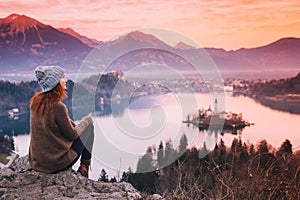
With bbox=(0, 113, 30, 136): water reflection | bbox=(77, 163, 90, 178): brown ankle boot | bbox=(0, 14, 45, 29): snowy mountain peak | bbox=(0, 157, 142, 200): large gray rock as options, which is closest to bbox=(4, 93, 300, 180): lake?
bbox=(0, 113, 30, 136): water reflection

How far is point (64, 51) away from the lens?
8930 mm

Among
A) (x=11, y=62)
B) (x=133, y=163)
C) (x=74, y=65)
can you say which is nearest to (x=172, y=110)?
(x=133, y=163)

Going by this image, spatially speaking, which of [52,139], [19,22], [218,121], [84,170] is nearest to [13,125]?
[19,22]

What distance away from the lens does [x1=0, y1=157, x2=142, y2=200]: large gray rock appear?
5.58ft

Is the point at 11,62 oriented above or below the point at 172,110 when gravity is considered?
above

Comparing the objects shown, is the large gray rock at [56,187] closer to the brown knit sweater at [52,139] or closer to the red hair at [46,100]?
the brown knit sweater at [52,139]

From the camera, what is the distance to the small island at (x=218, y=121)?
474 cm

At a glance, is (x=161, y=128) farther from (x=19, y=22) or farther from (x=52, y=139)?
(x=19, y=22)

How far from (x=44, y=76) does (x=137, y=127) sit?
205 centimetres

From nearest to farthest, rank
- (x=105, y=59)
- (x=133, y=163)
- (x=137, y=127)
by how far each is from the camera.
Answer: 1. (x=105, y=59)
2. (x=137, y=127)
3. (x=133, y=163)

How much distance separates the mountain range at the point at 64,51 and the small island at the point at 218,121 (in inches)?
46.3

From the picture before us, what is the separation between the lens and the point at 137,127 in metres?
3.68

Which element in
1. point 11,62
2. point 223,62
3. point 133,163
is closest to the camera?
point 133,163

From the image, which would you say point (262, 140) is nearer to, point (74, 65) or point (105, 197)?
point (74, 65)
